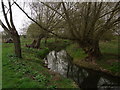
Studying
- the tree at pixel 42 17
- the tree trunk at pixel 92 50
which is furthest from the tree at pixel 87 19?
the tree at pixel 42 17

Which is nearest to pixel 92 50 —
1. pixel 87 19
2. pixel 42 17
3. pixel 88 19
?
pixel 88 19

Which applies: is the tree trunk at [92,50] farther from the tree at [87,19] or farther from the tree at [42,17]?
the tree at [42,17]

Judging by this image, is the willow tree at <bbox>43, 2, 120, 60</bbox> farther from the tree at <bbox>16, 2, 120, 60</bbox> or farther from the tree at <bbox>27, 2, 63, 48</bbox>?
the tree at <bbox>27, 2, 63, 48</bbox>

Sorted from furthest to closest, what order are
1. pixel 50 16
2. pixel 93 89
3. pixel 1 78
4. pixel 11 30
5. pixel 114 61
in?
1. pixel 50 16
2. pixel 114 61
3. pixel 11 30
4. pixel 93 89
5. pixel 1 78

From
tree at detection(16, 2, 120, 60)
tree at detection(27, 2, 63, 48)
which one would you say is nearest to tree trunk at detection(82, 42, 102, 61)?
tree at detection(16, 2, 120, 60)

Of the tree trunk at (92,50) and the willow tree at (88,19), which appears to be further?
the tree trunk at (92,50)

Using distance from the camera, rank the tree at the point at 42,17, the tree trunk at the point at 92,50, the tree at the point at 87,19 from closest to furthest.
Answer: the tree at the point at 87,19 → the tree trunk at the point at 92,50 → the tree at the point at 42,17

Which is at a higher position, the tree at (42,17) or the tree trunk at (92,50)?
the tree at (42,17)

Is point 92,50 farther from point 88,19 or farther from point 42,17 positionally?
Answer: point 42,17

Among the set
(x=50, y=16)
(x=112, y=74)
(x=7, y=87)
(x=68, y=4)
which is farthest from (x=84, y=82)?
(x=50, y=16)

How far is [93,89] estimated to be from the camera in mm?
13078

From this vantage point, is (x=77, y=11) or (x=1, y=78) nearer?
(x=1, y=78)

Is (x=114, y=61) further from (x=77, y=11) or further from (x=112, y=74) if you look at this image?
(x=77, y=11)

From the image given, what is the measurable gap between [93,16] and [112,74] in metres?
6.81
